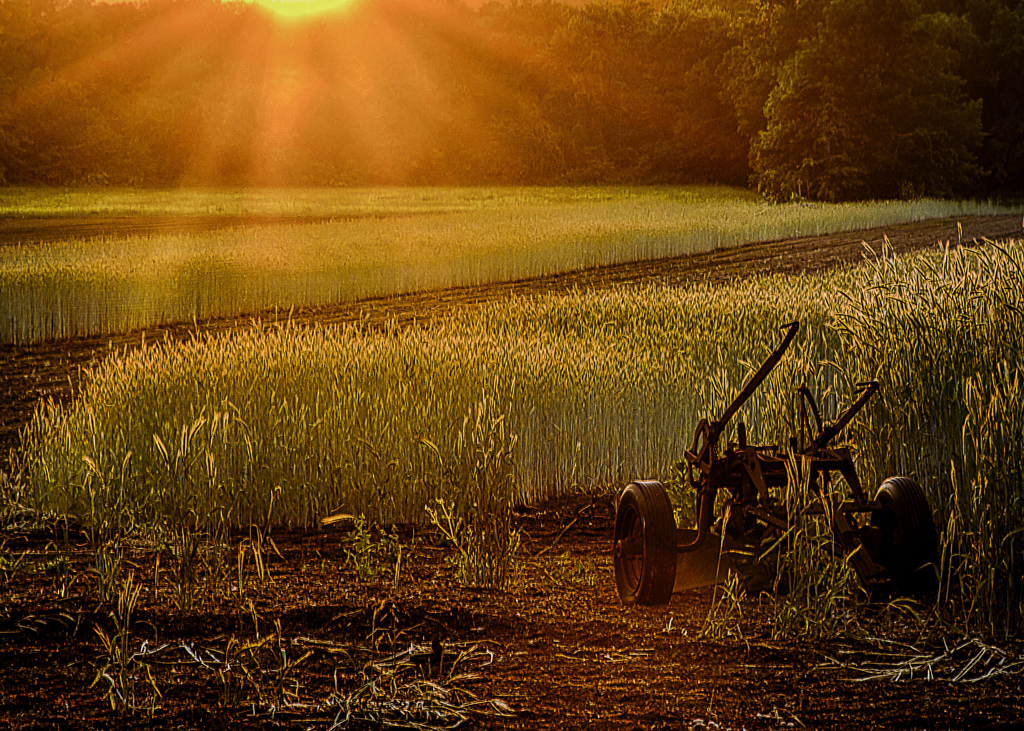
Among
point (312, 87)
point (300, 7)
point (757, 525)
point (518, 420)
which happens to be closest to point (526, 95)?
point (312, 87)

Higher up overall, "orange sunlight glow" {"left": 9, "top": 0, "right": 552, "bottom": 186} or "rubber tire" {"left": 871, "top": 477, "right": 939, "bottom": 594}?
"orange sunlight glow" {"left": 9, "top": 0, "right": 552, "bottom": 186}

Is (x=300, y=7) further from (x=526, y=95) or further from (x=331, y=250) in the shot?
(x=331, y=250)

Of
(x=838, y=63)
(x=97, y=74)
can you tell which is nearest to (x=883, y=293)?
(x=838, y=63)

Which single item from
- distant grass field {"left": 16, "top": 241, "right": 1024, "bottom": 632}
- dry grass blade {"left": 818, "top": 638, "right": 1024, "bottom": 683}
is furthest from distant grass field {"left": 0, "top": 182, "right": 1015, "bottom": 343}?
dry grass blade {"left": 818, "top": 638, "right": 1024, "bottom": 683}

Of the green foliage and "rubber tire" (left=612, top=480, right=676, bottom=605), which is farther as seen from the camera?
the green foliage

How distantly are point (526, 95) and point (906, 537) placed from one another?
60.1 meters

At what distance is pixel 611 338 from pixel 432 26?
68.0 metres

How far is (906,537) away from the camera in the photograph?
12.5ft

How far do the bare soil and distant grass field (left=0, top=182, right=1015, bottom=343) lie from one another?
31.0ft

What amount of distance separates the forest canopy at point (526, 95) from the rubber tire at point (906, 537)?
3729 centimetres

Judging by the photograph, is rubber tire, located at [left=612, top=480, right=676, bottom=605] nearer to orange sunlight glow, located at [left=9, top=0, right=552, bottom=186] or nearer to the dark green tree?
the dark green tree

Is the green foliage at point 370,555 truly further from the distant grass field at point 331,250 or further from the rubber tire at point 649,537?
the distant grass field at point 331,250

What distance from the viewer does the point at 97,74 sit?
56.9 m

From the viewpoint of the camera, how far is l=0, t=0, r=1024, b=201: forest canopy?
39656mm
